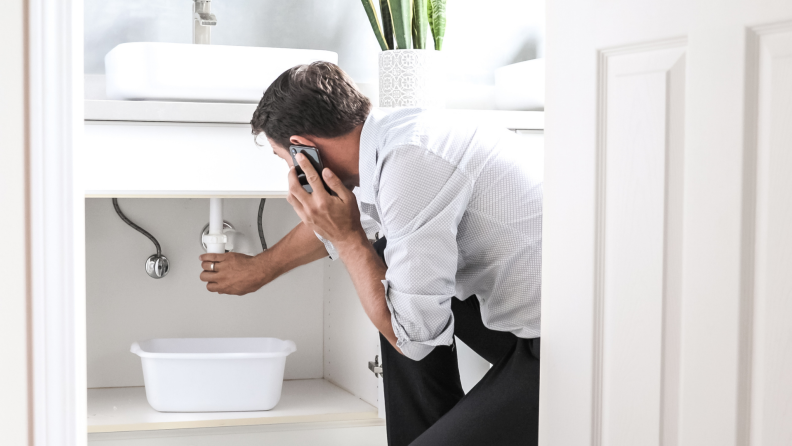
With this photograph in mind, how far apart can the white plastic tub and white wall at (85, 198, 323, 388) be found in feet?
0.82

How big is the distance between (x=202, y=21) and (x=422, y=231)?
716mm

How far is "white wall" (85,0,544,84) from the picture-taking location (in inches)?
57.7

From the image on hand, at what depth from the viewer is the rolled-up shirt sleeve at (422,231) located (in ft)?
3.01

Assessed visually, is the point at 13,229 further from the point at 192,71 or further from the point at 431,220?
the point at 192,71

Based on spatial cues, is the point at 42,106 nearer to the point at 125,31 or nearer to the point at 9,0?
the point at 9,0

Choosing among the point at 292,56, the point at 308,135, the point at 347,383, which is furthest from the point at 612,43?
the point at 347,383

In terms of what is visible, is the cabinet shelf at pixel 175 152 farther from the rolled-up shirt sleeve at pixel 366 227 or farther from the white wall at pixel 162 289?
the white wall at pixel 162 289

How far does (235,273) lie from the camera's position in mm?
1467

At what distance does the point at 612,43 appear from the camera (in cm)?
60

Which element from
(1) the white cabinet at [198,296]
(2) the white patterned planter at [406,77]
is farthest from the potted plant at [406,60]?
(1) the white cabinet at [198,296]

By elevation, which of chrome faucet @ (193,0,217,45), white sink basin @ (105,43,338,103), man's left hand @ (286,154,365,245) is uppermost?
chrome faucet @ (193,0,217,45)

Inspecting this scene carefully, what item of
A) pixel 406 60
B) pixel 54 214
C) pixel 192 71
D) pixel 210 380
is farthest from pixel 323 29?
pixel 54 214

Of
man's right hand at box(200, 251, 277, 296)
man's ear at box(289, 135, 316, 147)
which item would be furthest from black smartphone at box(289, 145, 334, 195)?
man's right hand at box(200, 251, 277, 296)

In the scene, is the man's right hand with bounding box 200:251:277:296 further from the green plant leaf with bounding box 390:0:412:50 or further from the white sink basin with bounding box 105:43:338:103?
the green plant leaf with bounding box 390:0:412:50
